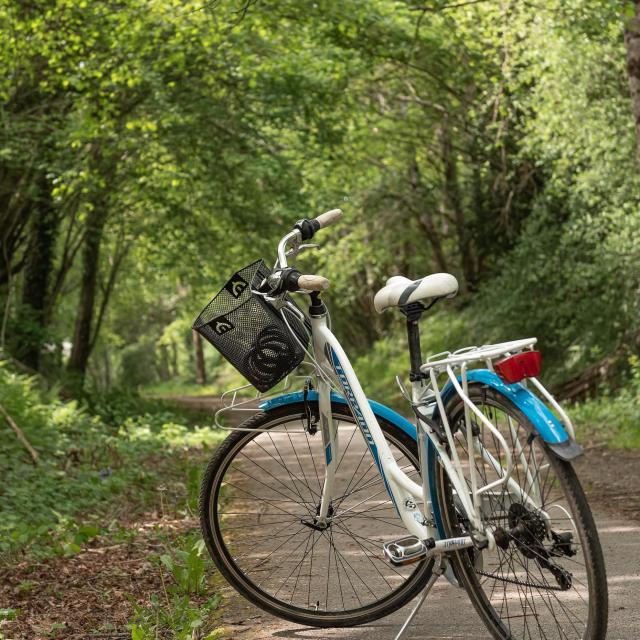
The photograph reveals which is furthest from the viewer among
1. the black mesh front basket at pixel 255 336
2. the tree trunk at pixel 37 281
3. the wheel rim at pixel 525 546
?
the tree trunk at pixel 37 281

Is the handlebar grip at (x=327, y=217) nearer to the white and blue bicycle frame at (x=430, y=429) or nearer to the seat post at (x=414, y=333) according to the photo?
the white and blue bicycle frame at (x=430, y=429)

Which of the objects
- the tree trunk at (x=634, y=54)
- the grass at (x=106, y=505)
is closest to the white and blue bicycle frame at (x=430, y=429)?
the grass at (x=106, y=505)

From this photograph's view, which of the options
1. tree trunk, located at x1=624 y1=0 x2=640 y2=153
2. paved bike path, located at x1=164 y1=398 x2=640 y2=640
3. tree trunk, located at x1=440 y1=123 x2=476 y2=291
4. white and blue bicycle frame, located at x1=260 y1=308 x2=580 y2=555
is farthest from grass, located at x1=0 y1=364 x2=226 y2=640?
tree trunk, located at x1=440 y1=123 x2=476 y2=291

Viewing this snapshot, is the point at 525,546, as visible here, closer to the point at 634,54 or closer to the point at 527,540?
the point at 527,540

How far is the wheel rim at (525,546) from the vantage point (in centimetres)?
308

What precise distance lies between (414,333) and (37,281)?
1601 centimetres

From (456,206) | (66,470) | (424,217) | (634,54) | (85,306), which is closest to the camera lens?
(634,54)

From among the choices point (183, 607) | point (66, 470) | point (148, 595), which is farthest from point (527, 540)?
point (66, 470)

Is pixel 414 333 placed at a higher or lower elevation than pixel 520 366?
higher

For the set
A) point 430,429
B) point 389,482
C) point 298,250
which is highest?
point 298,250

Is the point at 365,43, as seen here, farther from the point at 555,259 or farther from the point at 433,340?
the point at 433,340

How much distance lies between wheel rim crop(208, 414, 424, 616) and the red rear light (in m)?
1.04

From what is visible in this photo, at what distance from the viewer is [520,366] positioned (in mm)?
3092

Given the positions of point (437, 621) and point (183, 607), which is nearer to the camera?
point (437, 621)
